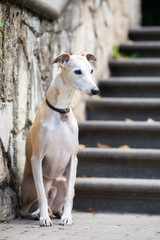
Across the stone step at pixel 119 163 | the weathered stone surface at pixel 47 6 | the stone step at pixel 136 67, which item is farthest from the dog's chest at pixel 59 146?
the stone step at pixel 136 67

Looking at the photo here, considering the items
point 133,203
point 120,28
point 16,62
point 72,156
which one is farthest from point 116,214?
point 120,28

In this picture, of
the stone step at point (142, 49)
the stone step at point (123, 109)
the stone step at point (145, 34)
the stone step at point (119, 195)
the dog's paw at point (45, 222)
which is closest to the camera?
the dog's paw at point (45, 222)

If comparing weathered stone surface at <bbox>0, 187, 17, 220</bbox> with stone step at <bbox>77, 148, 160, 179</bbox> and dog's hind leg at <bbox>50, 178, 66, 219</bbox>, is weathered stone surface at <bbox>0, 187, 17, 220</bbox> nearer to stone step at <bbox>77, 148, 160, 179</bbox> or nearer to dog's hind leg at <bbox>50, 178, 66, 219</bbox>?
dog's hind leg at <bbox>50, 178, 66, 219</bbox>

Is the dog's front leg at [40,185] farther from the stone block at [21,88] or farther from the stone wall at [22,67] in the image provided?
the stone block at [21,88]

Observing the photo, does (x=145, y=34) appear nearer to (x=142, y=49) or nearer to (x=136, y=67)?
(x=142, y=49)

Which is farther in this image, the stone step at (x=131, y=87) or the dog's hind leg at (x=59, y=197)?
the stone step at (x=131, y=87)

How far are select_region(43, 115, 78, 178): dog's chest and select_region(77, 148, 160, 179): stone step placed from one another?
935 mm

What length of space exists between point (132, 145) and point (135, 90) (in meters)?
1.15

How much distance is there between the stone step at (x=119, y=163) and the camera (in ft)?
15.5

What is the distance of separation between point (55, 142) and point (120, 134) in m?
1.60

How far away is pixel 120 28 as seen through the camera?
297 inches

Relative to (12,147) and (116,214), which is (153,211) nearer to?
(116,214)

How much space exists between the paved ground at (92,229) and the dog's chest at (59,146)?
0.43m

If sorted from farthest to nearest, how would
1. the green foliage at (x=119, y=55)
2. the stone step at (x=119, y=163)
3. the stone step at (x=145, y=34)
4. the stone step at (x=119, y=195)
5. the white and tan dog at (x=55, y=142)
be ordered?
1. the stone step at (x=145, y=34)
2. the green foliage at (x=119, y=55)
3. the stone step at (x=119, y=163)
4. the stone step at (x=119, y=195)
5. the white and tan dog at (x=55, y=142)
